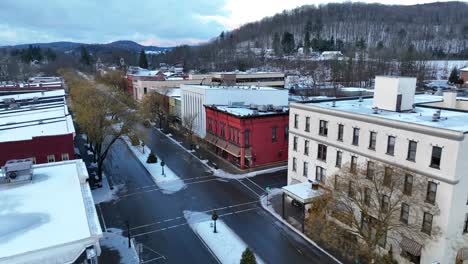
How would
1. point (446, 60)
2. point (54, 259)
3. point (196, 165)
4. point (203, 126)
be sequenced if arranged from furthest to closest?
point (446, 60)
point (203, 126)
point (196, 165)
point (54, 259)

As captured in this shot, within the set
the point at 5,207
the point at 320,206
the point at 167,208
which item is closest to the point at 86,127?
the point at 167,208

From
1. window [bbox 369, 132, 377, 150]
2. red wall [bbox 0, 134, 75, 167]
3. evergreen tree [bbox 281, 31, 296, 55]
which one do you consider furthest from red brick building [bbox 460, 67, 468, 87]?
red wall [bbox 0, 134, 75, 167]

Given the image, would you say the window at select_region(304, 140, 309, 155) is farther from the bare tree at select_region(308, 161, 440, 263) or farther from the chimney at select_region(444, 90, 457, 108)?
the chimney at select_region(444, 90, 457, 108)

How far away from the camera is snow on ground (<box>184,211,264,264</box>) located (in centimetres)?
2402

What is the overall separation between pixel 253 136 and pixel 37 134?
2366cm

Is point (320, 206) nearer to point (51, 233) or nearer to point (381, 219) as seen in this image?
point (381, 219)

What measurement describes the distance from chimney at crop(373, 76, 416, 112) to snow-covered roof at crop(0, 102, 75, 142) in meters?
27.7

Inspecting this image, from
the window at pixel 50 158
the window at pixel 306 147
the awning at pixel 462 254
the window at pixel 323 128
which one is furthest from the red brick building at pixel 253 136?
the awning at pixel 462 254

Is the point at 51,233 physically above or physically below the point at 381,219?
above

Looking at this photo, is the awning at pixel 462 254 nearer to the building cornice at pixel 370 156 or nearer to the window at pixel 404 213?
the window at pixel 404 213

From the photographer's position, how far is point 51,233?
15.8m

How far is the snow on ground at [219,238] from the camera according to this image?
24.0m

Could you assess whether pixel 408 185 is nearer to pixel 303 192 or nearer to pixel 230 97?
pixel 303 192

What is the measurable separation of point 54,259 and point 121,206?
18016 millimetres
